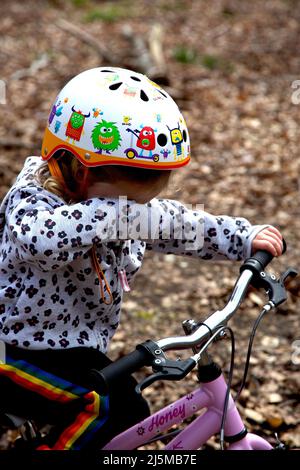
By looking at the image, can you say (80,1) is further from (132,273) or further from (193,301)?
(132,273)

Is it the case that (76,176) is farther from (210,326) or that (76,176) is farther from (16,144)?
(16,144)

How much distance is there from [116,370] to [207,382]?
2.45 feet

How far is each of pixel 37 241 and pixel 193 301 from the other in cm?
306

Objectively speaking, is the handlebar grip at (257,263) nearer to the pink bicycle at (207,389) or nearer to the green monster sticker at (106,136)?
the pink bicycle at (207,389)

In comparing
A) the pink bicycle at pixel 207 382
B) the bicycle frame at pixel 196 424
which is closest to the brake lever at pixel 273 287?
the pink bicycle at pixel 207 382

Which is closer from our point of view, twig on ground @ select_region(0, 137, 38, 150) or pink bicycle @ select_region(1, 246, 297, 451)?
pink bicycle @ select_region(1, 246, 297, 451)

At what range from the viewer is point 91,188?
2684 mm

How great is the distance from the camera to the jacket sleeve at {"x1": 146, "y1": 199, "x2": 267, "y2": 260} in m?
2.90

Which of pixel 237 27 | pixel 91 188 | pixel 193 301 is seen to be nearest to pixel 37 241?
pixel 91 188

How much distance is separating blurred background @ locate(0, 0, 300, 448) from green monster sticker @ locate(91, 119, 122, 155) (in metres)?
0.55

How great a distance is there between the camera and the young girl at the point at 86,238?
2.54 m

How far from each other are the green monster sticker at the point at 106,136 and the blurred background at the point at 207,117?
55cm

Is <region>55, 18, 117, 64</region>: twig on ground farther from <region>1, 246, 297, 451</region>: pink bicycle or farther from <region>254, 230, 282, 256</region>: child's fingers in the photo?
<region>1, 246, 297, 451</region>: pink bicycle

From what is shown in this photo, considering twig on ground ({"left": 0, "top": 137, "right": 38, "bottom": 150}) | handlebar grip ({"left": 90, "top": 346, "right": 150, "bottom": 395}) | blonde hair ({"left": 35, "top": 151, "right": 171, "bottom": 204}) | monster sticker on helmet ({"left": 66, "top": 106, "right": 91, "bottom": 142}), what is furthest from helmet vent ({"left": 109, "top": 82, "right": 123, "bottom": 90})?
twig on ground ({"left": 0, "top": 137, "right": 38, "bottom": 150})
